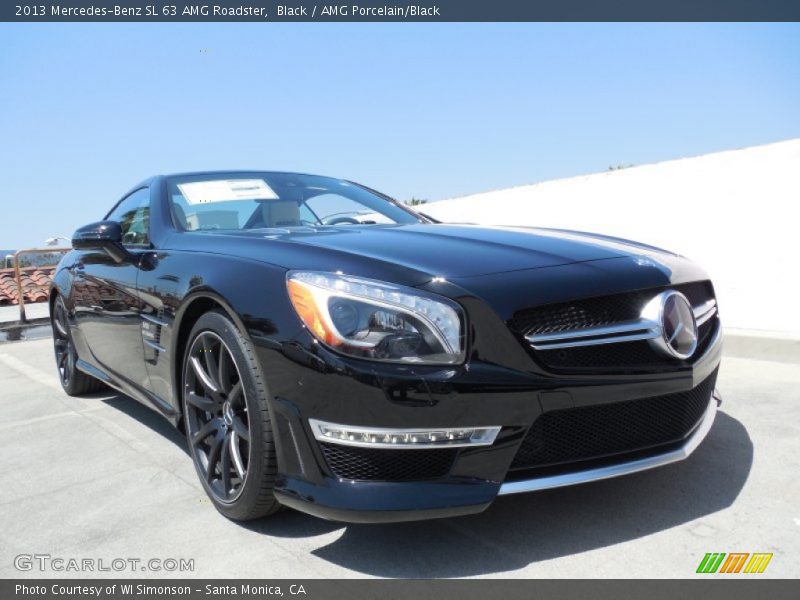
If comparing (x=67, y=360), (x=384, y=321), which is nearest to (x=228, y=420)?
(x=384, y=321)

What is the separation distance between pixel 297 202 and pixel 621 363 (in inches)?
80.2

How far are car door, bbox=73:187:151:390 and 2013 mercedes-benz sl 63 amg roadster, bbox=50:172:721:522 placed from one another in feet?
1.92

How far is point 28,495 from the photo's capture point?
9.74ft

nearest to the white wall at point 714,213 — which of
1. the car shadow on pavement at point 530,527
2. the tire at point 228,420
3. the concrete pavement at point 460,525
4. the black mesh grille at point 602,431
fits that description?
the concrete pavement at point 460,525

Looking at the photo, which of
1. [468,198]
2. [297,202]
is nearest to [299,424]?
[297,202]

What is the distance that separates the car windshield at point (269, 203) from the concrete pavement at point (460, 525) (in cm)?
115

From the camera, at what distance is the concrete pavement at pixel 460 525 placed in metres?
2.14

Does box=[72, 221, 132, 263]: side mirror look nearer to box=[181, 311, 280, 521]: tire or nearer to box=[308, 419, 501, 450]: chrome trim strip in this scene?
box=[181, 311, 280, 521]: tire

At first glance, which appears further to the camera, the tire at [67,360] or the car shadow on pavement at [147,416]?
the tire at [67,360]

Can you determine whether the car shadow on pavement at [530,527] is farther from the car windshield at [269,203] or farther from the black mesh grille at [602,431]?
the car windshield at [269,203]

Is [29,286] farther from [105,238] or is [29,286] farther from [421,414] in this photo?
[421,414]

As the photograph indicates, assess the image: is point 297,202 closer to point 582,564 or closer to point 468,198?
point 582,564

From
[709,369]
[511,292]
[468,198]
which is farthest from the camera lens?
[468,198]

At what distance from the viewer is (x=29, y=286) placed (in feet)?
44.4
